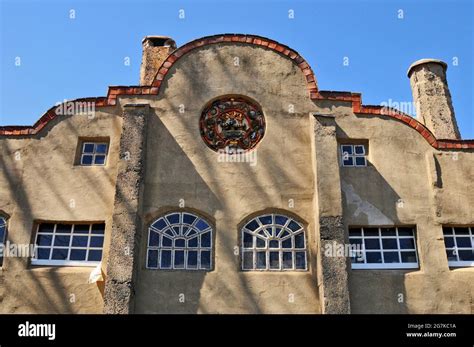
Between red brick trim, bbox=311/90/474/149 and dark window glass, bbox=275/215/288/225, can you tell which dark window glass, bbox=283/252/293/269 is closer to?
dark window glass, bbox=275/215/288/225

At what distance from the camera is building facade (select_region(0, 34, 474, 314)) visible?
1312 cm

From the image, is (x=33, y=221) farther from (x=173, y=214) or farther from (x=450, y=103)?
(x=450, y=103)

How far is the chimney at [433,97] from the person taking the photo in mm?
18609

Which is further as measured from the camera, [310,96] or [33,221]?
[310,96]

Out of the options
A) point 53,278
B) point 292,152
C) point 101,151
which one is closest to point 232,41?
point 292,152

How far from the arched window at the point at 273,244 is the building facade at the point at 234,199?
0.11 feet

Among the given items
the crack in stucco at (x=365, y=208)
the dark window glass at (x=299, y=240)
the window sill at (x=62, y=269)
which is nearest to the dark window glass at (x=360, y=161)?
the crack in stucco at (x=365, y=208)

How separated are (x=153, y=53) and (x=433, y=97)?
962cm

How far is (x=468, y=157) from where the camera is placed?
1484cm

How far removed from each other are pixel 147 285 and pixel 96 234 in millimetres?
1889

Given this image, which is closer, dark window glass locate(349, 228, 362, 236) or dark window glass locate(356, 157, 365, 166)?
dark window glass locate(349, 228, 362, 236)

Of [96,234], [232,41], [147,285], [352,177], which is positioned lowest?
[147,285]

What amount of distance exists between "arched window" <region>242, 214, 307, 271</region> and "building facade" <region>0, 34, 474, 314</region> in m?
0.03

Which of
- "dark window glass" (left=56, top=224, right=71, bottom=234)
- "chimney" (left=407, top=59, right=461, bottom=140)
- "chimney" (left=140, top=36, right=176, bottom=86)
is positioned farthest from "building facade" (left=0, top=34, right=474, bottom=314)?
"chimney" (left=140, top=36, right=176, bottom=86)
